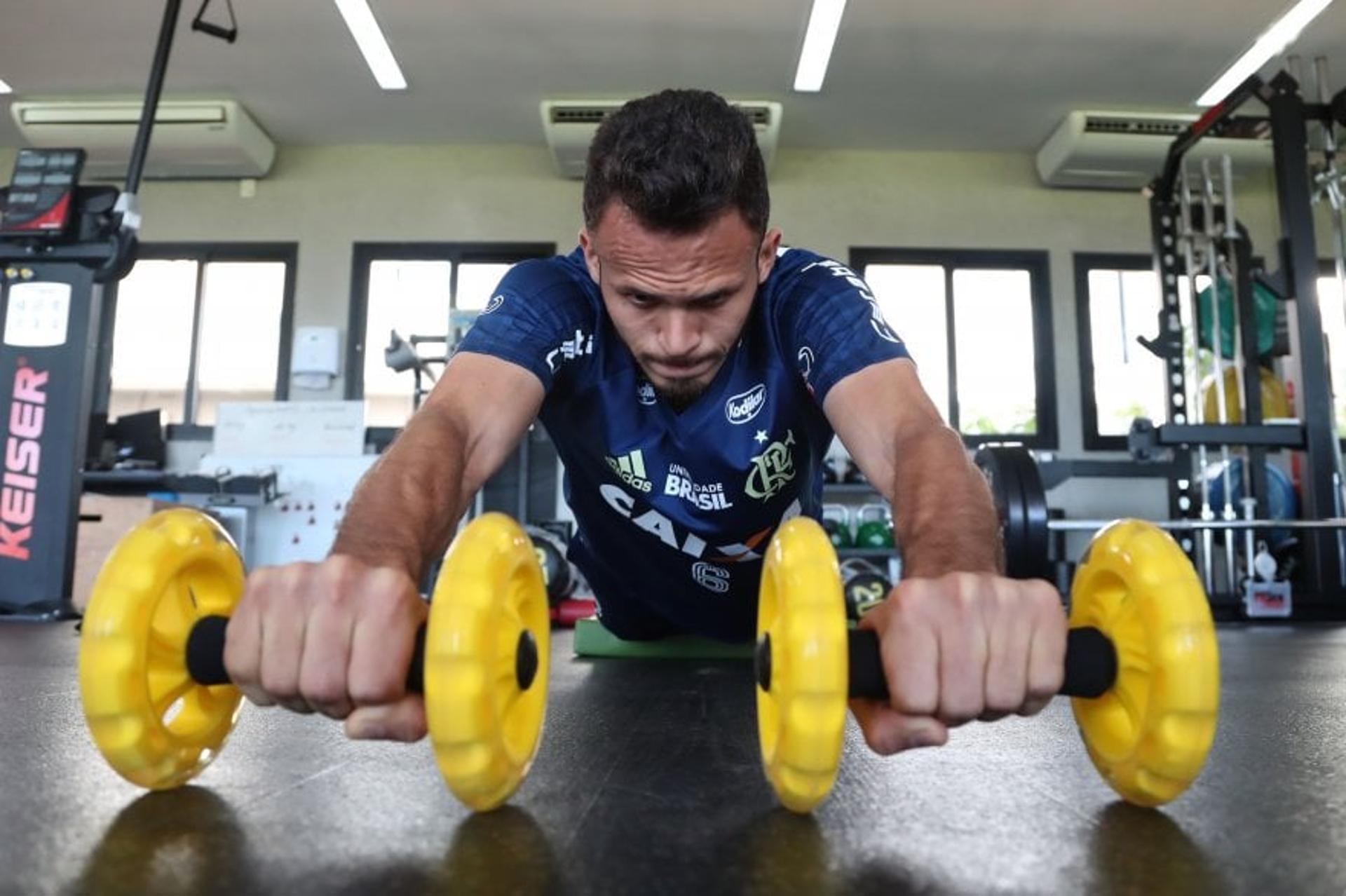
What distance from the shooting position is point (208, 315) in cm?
529

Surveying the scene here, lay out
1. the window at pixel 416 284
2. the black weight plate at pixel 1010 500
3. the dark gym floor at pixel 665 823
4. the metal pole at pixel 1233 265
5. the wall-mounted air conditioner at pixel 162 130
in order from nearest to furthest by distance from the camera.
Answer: the dark gym floor at pixel 665 823, the black weight plate at pixel 1010 500, the metal pole at pixel 1233 265, the wall-mounted air conditioner at pixel 162 130, the window at pixel 416 284

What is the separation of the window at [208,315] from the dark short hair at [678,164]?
4.60 m

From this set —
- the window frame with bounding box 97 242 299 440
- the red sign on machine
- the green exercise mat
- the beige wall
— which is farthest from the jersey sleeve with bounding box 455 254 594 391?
the window frame with bounding box 97 242 299 440

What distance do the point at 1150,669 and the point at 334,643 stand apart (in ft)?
1.81

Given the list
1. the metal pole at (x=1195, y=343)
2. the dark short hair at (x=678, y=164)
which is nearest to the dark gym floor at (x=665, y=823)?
the dark short hair at (x=678, y=164)

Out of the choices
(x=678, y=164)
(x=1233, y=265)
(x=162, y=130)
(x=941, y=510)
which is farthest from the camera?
(x=162, y=130)

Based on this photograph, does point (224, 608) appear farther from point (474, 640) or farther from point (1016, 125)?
point (1016, 125)

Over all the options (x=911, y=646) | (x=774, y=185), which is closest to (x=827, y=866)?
(x=911, y=646)

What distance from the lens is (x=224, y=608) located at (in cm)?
85

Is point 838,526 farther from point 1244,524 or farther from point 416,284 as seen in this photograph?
point 416,284

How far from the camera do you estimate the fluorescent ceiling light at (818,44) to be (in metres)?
4.06

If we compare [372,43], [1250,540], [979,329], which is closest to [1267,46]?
[979,329]

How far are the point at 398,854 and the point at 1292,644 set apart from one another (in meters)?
2.71

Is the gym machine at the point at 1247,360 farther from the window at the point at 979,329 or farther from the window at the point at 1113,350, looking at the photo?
the window at the point at 979,329
